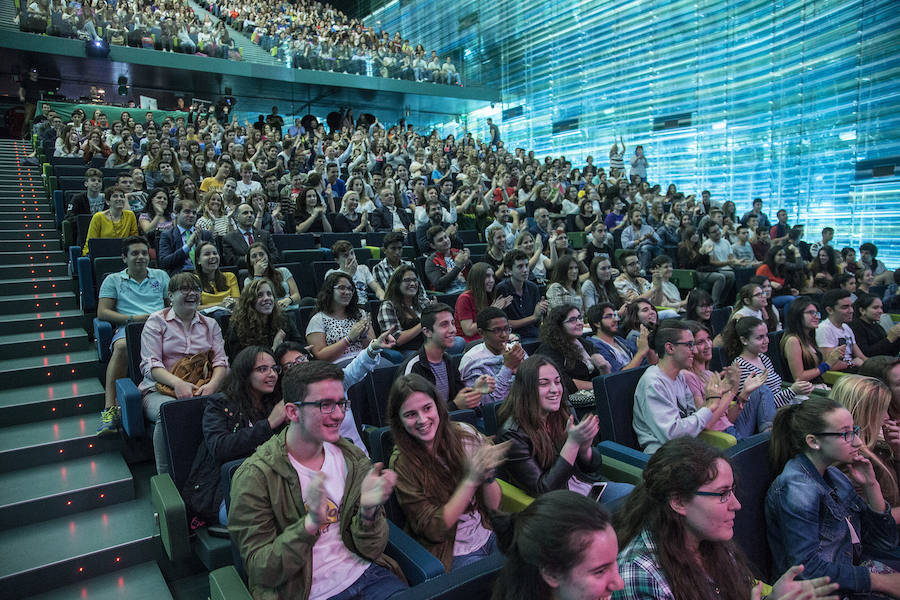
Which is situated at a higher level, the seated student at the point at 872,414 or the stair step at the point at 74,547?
the seated student at the point at 872,414

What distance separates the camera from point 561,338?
115 inches

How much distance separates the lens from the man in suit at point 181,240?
160 inches

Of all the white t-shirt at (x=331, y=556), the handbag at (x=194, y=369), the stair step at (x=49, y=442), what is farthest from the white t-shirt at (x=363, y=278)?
the white t-shirt at (x=331, y=556)

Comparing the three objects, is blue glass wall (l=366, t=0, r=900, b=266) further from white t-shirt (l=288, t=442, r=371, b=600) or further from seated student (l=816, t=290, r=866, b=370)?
white t-shirt (l=288, t=442, r=371, b=600)

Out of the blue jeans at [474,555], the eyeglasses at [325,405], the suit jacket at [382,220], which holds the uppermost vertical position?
the suit jacket at [382,220]

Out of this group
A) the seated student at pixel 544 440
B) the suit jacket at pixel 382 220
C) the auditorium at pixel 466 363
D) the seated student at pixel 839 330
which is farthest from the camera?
the suit jacket at pixel 382 220

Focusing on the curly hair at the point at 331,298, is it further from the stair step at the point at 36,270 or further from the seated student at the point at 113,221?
the stair step at the point at 36,270

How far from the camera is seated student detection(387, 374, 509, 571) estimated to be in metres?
1.68

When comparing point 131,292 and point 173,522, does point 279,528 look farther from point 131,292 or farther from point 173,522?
point 131,292

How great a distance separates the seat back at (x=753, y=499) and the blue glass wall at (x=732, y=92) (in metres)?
7.49

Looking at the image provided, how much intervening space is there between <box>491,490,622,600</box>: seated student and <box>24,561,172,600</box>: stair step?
1.59 m

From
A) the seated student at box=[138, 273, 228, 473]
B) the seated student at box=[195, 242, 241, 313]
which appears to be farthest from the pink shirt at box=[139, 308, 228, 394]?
the seated student at box=[195, 242, 241, 313]

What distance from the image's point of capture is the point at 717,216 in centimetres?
691

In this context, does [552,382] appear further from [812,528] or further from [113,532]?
[113,532]
